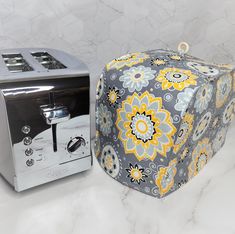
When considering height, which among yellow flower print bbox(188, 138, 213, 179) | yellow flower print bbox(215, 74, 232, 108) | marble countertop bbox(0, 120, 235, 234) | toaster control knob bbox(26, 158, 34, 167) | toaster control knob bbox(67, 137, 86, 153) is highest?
yellow flower print bbox(215, 74, 232, 108)

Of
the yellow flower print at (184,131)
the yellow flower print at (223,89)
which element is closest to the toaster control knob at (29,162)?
the yellow flower print at (184,131)

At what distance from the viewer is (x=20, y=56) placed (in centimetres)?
73

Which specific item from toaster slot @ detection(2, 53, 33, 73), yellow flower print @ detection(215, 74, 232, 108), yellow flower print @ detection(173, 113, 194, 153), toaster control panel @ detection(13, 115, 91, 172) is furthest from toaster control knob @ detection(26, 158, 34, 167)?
yellow flower print @ detection(215, 74, 232, 108)

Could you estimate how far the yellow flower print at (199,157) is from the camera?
766 millimetres

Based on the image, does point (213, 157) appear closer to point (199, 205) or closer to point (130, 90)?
point (199, 205)

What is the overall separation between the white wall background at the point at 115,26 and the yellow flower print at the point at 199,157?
36 centimetres

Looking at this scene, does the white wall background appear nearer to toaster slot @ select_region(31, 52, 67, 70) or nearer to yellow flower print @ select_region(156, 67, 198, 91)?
toaster slot @ select_region(31, 52, 67, 70)

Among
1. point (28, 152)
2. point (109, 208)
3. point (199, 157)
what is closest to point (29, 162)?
point (28, 152)

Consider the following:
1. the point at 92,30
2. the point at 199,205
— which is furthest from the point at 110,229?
the point at 92,30

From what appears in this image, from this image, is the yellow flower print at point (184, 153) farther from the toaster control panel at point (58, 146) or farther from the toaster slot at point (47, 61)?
the toaster slot at point (47, 61)

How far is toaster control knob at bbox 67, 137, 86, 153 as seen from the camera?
70 centimetres

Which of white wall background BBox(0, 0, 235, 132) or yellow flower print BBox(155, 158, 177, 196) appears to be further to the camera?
white wall background BBox(0, 0, 235, 132)

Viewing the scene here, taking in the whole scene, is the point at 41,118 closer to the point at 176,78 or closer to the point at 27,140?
the point at 27,140

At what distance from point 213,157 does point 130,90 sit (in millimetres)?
380
